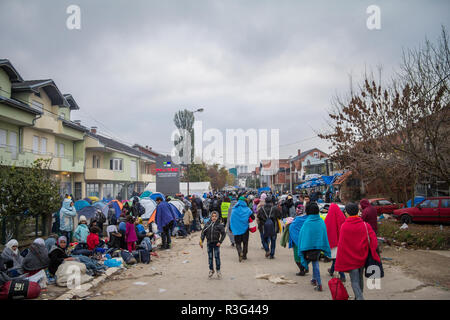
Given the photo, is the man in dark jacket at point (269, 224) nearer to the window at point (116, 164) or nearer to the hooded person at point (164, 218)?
the hooded person at point (164, 218)

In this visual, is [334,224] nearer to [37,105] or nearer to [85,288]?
[85,288]

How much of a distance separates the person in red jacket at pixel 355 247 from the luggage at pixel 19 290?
5.73 meters

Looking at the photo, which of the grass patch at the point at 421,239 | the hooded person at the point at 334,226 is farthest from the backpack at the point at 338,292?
the grass patch at the point at 421,239

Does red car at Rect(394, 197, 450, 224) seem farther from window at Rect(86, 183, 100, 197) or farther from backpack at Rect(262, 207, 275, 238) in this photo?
window at Rect(86, 183, 100, 197)

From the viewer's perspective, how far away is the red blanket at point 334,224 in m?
7.25

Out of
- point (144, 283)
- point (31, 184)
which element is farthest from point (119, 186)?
point (144, 283)

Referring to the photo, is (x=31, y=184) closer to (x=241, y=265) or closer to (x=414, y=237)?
(x=241, y=265)

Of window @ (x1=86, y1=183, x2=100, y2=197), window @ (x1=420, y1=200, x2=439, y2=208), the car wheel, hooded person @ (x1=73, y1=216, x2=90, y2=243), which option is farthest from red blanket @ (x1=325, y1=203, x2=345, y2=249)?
window @ (x1=86, y1=183, x2=100, y2=197)

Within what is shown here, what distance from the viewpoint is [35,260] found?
7.30 metres

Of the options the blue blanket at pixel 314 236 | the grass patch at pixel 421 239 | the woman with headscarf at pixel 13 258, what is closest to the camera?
the blue blanket at pixel 314 236

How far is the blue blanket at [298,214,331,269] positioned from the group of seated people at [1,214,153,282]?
522 cm
